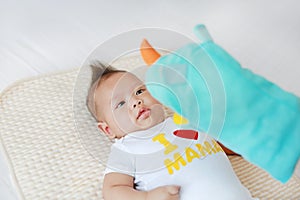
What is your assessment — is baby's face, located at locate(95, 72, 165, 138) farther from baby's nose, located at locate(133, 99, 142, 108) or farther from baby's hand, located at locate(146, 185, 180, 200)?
baby's hand, located at locate(146, 185, 180, 200)

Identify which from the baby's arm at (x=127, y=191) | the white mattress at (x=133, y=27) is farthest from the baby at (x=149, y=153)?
the white mattress at (x=133, y=27)

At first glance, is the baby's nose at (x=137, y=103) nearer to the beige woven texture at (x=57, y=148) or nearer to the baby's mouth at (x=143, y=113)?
the baby's mouth at (x=143, y=113)

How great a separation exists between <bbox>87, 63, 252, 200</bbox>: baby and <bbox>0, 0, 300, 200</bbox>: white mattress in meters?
0.35

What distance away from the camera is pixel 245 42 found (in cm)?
133

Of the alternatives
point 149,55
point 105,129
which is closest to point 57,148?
point 105,129

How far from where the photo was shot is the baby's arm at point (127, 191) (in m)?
0.87

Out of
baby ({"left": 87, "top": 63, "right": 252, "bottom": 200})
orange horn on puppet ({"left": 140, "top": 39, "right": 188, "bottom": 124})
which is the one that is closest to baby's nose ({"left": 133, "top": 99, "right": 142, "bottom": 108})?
baby ({"left": 87, "top": 63, "right": 252, "bottom": 200})

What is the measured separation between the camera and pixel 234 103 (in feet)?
2.29

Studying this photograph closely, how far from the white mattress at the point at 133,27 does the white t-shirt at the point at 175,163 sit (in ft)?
1.24

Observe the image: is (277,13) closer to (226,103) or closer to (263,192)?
(263,192)

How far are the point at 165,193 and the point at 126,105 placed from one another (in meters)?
0.17

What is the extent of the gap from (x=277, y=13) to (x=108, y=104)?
2.06 ft

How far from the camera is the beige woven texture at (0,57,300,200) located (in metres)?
1.02

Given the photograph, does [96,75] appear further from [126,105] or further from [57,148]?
[57,148]
